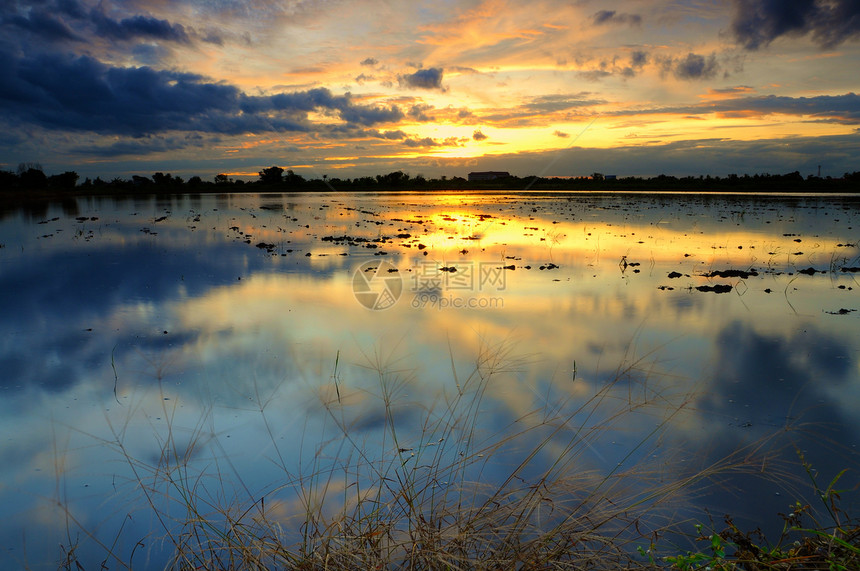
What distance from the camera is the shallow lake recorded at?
11.6 ft

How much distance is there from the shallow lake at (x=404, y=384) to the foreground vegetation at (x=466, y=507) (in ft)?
0.12

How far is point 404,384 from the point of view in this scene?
528 cm

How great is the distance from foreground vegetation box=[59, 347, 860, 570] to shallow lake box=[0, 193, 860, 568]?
0.04 m

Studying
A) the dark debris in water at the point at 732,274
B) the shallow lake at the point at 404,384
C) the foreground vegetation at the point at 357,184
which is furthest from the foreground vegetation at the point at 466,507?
the foreground vegetation at the point at 357,184

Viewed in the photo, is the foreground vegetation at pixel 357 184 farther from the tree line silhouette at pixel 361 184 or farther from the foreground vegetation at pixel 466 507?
the foreground vegetation at pixel 466 507

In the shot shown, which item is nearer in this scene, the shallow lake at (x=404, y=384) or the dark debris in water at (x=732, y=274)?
the shallow lake at (x=404, y=384)

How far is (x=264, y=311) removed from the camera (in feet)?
27.1

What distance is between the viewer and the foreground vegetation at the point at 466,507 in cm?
265

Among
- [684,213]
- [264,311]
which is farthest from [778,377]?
[684,213]

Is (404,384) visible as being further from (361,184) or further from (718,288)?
(361,184)

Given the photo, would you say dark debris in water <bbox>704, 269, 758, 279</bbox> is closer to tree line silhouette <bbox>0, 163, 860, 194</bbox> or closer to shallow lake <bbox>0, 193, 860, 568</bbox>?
shallow lake <bbox>0, 193, 860, 568</bbox>

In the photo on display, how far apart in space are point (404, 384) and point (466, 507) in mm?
2135

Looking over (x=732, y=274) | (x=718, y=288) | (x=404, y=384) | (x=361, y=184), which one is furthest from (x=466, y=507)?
(x=361, y=184)

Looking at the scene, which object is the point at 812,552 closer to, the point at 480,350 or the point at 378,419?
the point at 378,419
